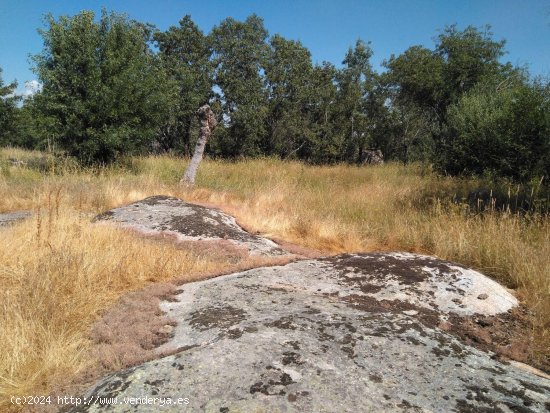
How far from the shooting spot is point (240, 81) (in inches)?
868

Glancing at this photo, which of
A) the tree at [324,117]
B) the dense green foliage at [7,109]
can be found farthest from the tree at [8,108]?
the tree at [324,117]

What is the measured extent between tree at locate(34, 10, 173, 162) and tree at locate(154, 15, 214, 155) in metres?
6.75

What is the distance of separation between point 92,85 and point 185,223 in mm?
8321

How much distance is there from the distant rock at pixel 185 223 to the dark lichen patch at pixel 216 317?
2.48 m

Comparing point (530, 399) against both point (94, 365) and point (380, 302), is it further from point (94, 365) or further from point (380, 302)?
point (94, 365)

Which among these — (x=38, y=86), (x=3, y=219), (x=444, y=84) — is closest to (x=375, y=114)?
(x=444, y=84)

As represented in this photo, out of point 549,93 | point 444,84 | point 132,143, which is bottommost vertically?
point 132,143

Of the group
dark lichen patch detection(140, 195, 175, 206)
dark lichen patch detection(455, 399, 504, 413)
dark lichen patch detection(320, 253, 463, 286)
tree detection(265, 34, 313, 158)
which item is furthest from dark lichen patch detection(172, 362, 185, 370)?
tree detection(265, 34, 313, 158)

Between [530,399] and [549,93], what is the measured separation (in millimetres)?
11368

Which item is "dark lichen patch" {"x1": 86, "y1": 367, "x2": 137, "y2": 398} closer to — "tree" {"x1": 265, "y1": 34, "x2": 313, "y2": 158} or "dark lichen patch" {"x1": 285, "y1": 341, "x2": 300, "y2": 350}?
"dark lichen patch" {"x1": 285, "y1": 341, "x2": 300, "y2": 350}

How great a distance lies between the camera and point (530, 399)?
1.94m

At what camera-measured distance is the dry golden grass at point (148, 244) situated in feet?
8.54

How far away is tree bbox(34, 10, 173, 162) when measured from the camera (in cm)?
1237

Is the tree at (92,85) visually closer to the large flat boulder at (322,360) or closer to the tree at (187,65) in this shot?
the tree at (187,65)
